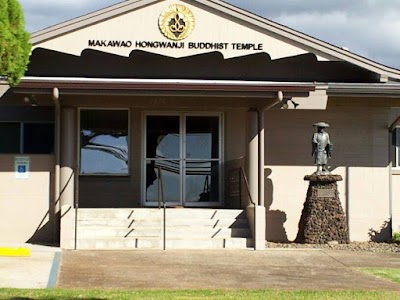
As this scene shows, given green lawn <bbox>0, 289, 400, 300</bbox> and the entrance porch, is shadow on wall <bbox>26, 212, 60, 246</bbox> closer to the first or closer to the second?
the entrance porch

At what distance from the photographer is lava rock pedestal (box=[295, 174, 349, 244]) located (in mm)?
15977

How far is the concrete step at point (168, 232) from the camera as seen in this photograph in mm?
15211

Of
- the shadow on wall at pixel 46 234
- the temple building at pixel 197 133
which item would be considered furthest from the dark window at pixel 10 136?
the shadow on wall at pixel 46 234

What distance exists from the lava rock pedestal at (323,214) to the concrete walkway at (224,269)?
0.91 metres

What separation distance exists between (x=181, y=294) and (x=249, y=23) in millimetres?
8669

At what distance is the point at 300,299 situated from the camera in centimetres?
985

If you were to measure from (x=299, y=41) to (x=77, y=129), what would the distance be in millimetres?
5458

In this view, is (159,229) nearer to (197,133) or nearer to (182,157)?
(182,157)

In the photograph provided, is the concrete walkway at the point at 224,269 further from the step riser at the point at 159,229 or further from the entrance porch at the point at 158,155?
the entrance porch at the point at 158,155

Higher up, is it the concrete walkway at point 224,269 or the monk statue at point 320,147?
the monk statue at point 320,147

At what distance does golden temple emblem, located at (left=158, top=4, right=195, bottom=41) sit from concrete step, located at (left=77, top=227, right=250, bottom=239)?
447cm

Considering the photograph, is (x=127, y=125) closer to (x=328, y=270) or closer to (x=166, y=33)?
(x=166, y=33)

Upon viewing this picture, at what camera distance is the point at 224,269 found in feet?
41.1

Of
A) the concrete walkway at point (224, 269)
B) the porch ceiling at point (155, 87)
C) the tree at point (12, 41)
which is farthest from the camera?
the porch ceiling at point (155, 87)
